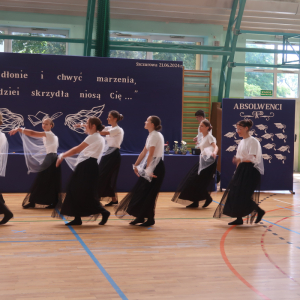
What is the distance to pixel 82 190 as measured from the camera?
464 centimetres

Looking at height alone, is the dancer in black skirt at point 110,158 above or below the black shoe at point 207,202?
above

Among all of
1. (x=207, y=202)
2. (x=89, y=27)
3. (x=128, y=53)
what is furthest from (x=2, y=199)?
(x=128, y=53)

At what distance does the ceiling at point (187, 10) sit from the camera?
961 cm

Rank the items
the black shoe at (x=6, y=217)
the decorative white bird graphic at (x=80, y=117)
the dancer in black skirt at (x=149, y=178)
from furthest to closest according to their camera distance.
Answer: the decorative white bird graphic at (x=80, y=117) → the dancer in black skirt at (x=149, y=178) → the black shoe at (x=6, y=217)

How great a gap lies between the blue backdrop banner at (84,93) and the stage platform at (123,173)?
63cm

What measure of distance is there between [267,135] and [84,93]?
12.4 feet

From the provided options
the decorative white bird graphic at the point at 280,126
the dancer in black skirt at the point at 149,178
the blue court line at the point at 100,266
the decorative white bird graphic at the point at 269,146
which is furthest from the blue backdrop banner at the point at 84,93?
the blue court line at the point at 100,266

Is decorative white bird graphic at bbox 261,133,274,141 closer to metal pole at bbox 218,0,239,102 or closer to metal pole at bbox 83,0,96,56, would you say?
metal pole at bbox 218,0,239,102

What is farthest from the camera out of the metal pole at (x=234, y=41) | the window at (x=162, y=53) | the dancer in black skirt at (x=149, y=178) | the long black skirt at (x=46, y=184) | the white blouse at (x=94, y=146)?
the window at (x=162, y=53)

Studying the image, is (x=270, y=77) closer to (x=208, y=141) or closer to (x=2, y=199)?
(x=208, y=141)

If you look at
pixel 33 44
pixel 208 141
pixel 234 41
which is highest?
pixel 234 41

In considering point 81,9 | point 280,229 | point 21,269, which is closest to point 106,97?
point 81,9

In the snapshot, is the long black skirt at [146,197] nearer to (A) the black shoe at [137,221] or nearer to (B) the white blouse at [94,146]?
(A) the black shoe at [137,221]

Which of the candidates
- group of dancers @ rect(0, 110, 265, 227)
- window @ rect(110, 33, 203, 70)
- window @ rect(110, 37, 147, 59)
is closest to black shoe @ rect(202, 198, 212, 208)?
group of dancers @ rect(0, 110, 265, 227)
